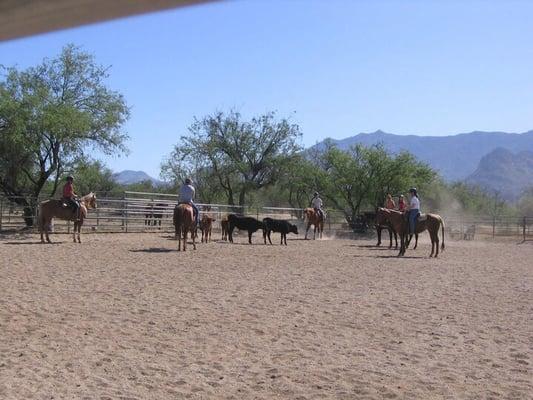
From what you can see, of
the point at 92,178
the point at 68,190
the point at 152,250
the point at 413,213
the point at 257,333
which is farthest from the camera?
the point at 92,178

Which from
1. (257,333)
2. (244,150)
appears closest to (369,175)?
(244,150)

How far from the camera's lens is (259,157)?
121 ft

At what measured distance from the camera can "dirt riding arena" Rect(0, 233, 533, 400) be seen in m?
4.95

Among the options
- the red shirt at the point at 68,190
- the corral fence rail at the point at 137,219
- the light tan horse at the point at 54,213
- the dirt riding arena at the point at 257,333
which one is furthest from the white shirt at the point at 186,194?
the corral fence rail at the point at 137,219

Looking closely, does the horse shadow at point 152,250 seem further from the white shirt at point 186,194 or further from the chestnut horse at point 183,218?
the white shirt at point 186,194

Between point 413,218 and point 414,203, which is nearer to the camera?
point 414,203

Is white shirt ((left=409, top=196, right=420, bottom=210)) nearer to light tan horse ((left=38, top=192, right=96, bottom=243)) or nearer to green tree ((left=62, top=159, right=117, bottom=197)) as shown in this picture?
light tan horse ((left=38, top=192, right=96, bottom=243))

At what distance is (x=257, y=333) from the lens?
6.73 metres

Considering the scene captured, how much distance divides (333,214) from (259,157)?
6005 millimetres

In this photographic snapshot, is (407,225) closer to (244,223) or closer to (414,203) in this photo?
(414,203)

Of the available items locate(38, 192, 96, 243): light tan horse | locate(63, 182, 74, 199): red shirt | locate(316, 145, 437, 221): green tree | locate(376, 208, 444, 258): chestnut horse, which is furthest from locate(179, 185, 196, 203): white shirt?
locate(316, 145, 437, 221): green tree

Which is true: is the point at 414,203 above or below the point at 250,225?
above

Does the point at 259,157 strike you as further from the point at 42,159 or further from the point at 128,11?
the point at 128,11

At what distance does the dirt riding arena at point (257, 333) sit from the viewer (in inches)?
195
